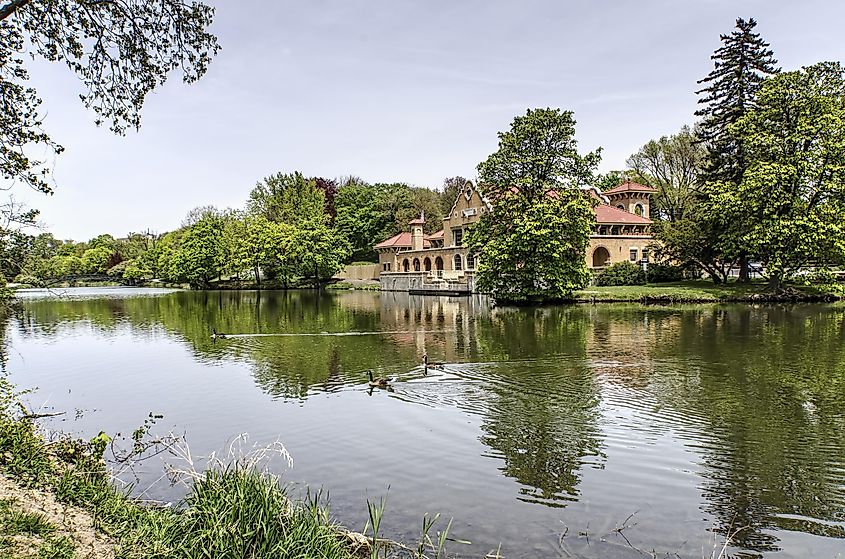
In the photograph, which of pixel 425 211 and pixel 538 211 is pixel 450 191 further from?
pixel 538 211

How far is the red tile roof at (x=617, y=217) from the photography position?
50.9 meters

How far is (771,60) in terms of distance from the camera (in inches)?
1513

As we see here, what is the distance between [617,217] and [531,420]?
44.5 meters

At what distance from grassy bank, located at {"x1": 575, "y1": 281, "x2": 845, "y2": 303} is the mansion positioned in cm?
885

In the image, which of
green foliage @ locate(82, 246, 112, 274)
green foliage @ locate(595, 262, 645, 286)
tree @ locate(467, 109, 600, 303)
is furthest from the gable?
green foliage @ locate(82, 246, 112, 274)

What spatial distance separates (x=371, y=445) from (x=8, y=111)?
658cm

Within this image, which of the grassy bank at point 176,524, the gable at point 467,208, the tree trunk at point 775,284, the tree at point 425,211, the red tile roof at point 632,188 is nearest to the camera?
the grassy bank at point 176,524

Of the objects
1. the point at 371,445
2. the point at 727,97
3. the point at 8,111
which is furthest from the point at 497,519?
the point at 727,97

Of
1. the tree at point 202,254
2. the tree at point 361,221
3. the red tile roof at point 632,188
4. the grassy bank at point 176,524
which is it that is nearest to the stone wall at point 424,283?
the tree at point 361,221

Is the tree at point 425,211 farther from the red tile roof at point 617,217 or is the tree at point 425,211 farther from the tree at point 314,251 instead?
the red tile roof at point 617,217

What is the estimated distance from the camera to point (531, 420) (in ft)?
34.0

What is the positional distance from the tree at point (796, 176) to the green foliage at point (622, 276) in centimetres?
833

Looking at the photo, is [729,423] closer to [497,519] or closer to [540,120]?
[497,519]

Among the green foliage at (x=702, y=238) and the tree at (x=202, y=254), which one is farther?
the tree at (x=202, y=254)
